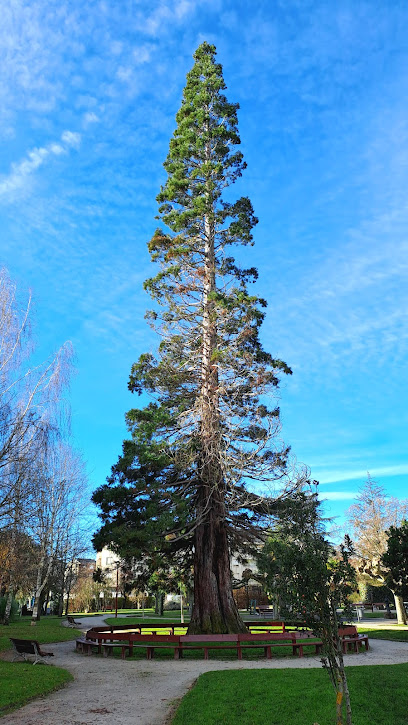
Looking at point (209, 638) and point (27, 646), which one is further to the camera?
point (209, 638)

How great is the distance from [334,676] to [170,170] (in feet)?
70.3

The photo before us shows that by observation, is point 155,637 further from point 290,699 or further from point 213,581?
point 290,699

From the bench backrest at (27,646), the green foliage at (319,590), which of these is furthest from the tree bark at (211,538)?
the green foliage at (319,590)

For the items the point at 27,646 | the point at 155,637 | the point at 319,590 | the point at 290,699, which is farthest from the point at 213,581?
the point at 319,590

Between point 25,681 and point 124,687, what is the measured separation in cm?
207

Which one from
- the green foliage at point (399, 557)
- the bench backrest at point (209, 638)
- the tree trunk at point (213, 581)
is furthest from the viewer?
the green foliage at point (399, 557)

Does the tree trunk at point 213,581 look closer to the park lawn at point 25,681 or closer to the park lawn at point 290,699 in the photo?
the park lawn at point 25,681

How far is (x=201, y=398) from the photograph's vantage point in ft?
60.8

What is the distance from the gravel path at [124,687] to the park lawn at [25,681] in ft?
0.73

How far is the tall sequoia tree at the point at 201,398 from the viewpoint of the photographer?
17047 millimetres

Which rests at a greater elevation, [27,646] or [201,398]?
[201,398]

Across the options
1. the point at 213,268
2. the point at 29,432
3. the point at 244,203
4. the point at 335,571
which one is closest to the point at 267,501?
the point at 29,432

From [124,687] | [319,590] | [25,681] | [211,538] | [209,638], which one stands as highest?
[211,538]

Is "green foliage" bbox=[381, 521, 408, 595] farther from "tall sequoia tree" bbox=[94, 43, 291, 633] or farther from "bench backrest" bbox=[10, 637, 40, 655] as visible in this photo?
"bench backrest" bbox=[10, 637, 40, 655]
